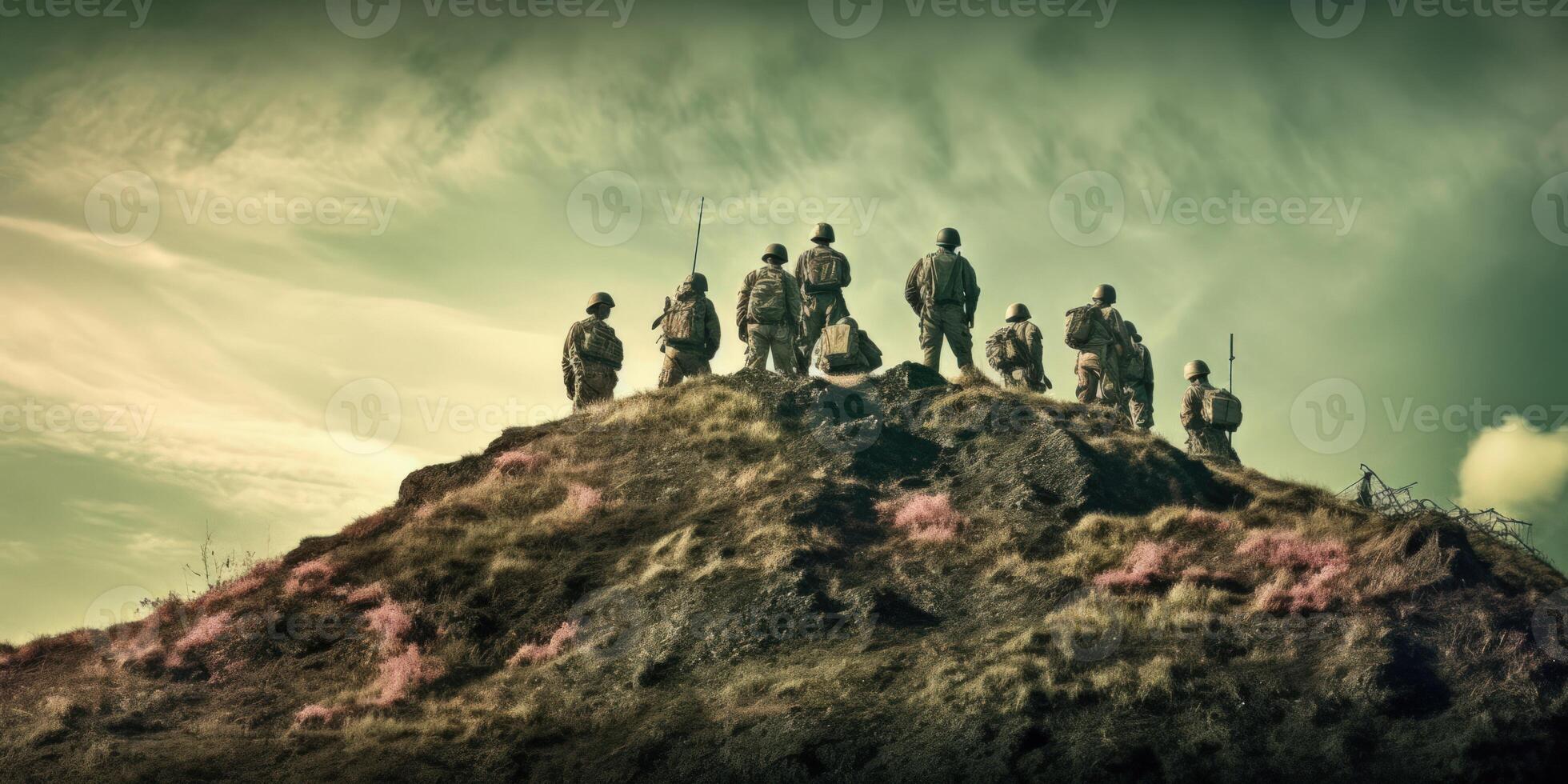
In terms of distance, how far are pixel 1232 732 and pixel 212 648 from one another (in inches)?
545

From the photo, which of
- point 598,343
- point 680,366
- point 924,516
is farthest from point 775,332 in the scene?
point 924,516

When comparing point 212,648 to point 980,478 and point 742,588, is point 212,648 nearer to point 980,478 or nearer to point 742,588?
point 742,588

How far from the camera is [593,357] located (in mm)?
25531

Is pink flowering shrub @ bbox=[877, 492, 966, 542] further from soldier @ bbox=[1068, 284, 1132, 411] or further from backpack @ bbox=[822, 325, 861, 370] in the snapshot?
soldier @ bbox=[1068, 284, 1132, 411]

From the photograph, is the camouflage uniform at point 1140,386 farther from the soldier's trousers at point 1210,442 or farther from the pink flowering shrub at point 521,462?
the pink flowering shrub at point 521,462

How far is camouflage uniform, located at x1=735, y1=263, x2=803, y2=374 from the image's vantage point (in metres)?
24.2

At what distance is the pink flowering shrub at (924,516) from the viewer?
17609mm

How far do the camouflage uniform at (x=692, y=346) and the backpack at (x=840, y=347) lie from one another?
2694 millimetres

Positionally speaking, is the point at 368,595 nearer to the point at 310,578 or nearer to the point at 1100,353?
the point at 310,578

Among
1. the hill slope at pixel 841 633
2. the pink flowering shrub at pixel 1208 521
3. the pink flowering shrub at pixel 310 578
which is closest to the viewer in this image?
the hill slope at pixel 841 633

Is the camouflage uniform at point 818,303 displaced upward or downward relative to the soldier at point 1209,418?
upward

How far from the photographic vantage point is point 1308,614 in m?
13.9

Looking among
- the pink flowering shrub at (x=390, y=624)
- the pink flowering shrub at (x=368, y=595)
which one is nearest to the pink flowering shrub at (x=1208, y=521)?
the pink flowering shrub at (x=390, y=624)

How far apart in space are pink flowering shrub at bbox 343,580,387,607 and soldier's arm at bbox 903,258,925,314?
1231 cm
